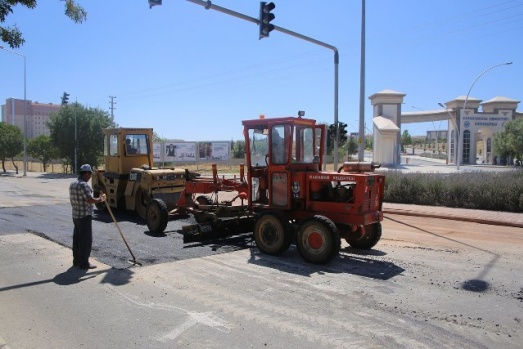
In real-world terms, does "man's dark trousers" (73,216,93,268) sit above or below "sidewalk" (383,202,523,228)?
above

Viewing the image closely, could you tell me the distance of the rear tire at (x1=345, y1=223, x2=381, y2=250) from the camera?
8.95 meters

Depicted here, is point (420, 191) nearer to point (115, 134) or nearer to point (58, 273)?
point (115, 134)

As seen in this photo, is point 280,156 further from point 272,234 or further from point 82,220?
point 82,220

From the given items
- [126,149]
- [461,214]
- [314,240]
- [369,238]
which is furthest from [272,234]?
[461,214]

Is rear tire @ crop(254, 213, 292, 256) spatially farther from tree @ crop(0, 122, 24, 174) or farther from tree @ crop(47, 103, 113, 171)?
tree @ crop(0, 122, 24, 174)

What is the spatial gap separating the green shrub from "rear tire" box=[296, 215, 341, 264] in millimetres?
9811

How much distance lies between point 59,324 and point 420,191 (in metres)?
14.9

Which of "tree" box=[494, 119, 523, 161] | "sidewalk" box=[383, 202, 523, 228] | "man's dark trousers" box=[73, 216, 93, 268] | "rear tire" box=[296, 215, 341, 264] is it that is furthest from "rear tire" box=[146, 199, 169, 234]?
"tree" box=[494, 119, 523, 161]

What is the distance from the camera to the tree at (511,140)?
46719 mm

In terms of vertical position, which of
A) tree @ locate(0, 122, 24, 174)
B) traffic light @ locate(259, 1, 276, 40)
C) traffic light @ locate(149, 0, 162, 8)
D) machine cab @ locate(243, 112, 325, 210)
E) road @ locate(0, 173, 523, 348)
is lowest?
road @ locate(0, 173, 523, 348)

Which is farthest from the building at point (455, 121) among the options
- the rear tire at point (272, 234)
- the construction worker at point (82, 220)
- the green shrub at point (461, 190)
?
the construction worker at point (82, 220)

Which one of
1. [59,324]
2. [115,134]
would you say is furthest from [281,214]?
[115,134]

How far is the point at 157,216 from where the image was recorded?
35.2 ft

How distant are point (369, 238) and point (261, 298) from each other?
364cm
